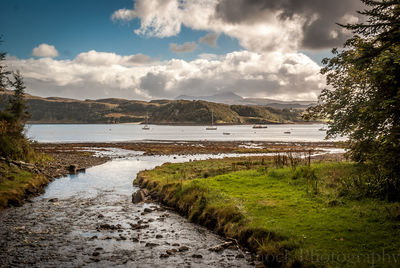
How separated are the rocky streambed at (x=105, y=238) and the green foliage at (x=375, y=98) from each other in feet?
26.9

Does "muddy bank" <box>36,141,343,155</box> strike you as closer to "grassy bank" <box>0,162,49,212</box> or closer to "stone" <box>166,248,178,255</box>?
"grassy bank" <box>0,162,49,212</box>

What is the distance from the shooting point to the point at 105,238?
1658 centimetres

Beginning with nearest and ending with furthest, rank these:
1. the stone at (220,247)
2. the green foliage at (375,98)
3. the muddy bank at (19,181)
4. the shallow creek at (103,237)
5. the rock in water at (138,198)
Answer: the green foliage at (375,98) → the shallow creek at (103,237) → the stone at (220,247) → the muddy bank at (19,181) → the rock in water at (138,198)

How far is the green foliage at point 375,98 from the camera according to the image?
424 inches

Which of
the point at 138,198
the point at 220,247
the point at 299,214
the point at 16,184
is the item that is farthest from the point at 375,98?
the point at 16,184

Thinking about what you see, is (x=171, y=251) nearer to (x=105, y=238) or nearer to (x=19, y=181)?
(x=105, y=238)

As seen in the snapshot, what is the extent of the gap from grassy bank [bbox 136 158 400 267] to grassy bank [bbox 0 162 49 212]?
1309 cm

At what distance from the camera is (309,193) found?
62.5 feet

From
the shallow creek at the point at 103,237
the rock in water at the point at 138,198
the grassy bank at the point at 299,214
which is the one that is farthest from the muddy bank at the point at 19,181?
the grassy bank at the point at 299,214

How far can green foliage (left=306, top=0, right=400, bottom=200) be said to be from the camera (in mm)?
10758

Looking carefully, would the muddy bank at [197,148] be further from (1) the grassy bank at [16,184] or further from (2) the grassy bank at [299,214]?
(2) the grassy bank at [299,214]

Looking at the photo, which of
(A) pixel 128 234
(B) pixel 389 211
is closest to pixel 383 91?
(B) pixel 389 211

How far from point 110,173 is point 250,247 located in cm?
3428

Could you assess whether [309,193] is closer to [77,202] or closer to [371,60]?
[371,60]
